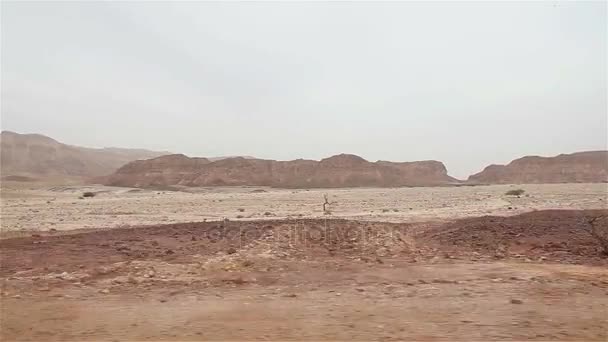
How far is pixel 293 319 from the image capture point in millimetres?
6445

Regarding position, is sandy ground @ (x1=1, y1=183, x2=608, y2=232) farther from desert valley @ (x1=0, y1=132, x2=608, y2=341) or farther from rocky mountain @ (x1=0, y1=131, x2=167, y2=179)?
rocky mountain @ (x1=0, y1=131, x2=167, y2=179)

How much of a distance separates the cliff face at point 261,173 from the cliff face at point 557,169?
29.9 m

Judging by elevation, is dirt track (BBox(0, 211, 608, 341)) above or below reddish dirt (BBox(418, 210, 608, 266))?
below

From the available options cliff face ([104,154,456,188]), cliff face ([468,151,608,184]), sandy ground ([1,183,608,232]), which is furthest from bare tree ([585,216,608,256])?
cliff face ([468,151,608,184])

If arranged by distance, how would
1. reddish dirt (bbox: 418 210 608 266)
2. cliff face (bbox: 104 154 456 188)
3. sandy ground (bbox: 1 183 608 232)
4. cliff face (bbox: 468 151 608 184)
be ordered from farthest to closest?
1. cliff face (bbox: 468 151 608 184)
2. cliff face (bbox: 104 154 456 188)
3. sandy ground (bbox: 1 183 608 232)
4. reddish dirt (bbox: 418 210 608 266)

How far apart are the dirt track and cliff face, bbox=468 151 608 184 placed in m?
131

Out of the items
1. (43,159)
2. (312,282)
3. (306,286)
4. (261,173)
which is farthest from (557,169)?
(43,159)

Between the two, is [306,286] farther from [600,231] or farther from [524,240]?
[600,231]

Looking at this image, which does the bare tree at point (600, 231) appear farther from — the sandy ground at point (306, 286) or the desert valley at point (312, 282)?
the sandy ground at point (306, 286)

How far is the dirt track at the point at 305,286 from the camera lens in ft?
20.0

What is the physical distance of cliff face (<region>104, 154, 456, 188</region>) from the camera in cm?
10944

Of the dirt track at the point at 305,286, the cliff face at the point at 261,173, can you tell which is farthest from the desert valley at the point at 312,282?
the cliff face at the point at 261,173

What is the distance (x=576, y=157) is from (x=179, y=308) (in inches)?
6040

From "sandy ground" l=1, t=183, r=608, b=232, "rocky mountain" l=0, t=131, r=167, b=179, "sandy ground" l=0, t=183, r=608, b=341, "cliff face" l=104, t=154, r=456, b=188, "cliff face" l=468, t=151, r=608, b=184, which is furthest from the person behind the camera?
"rocky mountain" l=0, t=131, r=167, b=179
